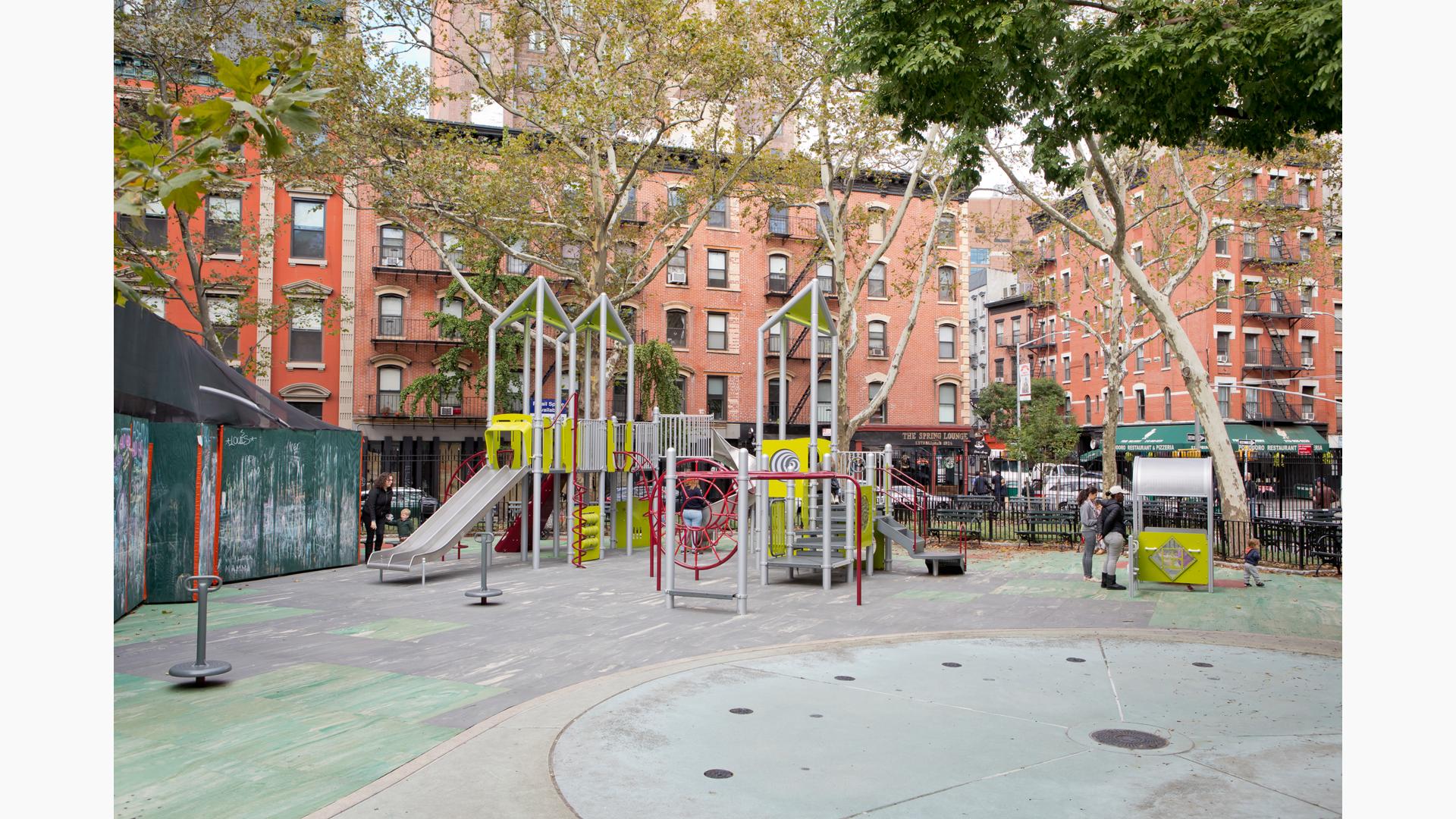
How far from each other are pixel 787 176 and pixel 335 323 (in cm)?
1928

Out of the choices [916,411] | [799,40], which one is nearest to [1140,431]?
[916,411]

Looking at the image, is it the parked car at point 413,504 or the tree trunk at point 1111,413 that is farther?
the tree trunk at point 1111,413

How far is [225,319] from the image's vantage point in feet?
105

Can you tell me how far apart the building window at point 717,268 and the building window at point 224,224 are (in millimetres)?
18664

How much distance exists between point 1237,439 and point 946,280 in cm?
1592

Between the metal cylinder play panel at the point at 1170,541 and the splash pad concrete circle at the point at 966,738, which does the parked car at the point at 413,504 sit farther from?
the splash pad concrete circle at the point at 966,738

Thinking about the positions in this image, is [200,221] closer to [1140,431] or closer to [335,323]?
[335,323]

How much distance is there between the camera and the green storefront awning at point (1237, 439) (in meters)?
45.8

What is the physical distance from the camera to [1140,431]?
50.5 m

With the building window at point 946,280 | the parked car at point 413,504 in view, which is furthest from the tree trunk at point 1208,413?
the building window at point 946,280

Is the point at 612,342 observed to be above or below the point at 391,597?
above

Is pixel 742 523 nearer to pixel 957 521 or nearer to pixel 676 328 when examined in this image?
pixel 957 521

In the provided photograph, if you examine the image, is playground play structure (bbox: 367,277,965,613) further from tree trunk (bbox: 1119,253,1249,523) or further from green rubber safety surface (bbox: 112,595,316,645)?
tree trunk (bbox: 1119,253,1249,523)

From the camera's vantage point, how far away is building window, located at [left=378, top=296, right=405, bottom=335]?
125 ft
